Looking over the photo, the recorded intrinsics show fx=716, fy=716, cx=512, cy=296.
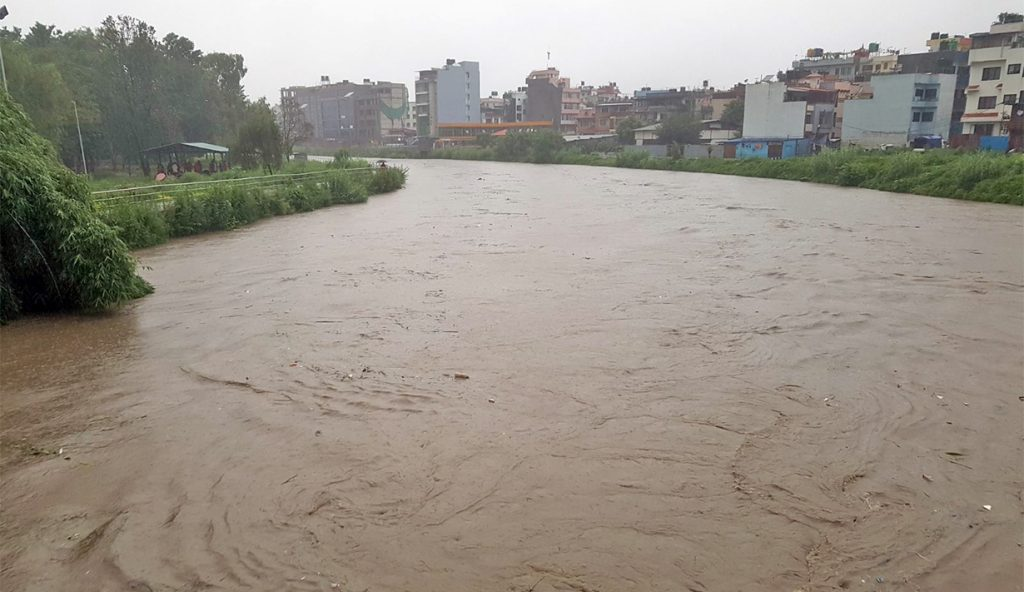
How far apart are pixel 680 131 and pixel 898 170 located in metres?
24.6

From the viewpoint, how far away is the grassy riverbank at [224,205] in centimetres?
1564

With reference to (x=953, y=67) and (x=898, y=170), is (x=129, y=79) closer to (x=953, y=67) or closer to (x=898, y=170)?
(x=898, y=170)

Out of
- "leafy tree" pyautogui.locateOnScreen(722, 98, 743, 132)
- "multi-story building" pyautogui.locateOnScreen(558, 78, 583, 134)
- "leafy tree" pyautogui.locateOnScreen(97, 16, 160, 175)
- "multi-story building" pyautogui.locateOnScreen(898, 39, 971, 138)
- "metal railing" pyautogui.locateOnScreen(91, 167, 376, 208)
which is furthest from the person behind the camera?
"multi-story building" pyautogui.locateOnScreen(558, 78, 583, 134)

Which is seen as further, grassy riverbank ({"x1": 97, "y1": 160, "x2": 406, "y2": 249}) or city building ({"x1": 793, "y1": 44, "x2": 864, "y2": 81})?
city building ({"x1": 793, "y1": 44, "x2": 864, "y2": 81})

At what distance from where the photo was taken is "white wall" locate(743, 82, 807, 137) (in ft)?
144

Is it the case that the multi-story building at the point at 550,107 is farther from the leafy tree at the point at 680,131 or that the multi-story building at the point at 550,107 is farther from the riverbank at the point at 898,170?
the riverbank at the point at 898,170

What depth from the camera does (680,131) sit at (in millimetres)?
50562

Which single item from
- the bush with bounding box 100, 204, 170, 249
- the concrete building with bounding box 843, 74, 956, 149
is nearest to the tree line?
the bush with bounding box 100, 204, 170, 249

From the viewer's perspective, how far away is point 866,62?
5494 centimetres

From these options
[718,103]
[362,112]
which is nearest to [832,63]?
[718,103]

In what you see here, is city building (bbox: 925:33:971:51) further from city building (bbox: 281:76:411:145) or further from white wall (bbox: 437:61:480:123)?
city building (bbox: 281:76:411:145)

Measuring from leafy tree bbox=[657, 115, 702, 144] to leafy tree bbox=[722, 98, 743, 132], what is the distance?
2.21m

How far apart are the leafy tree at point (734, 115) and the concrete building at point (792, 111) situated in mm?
5013

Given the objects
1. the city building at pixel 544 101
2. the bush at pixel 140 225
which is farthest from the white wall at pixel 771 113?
the bush at pixel 140 225
